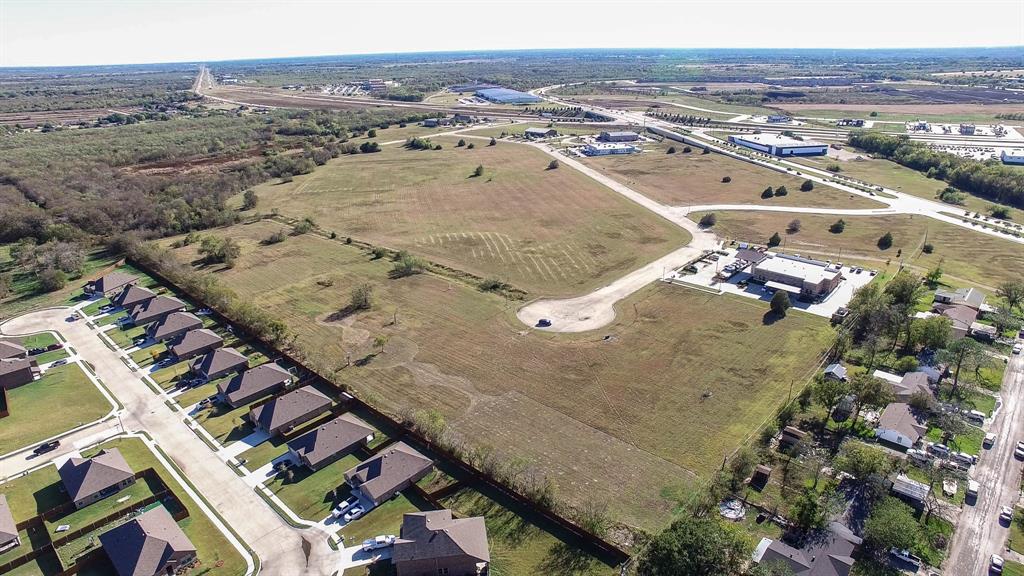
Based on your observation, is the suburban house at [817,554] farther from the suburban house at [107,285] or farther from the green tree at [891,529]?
the suburban house at [107,285]

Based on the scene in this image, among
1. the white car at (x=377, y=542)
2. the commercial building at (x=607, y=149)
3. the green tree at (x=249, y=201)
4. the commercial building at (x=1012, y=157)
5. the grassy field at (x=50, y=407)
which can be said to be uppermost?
the commercial building at (x=607, y=149)

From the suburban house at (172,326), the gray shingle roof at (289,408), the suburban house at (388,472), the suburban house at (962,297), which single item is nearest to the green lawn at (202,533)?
the gray shingle roof at (289,408)

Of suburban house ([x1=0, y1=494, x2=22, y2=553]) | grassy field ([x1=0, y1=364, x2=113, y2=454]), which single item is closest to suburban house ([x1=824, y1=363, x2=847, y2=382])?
suburban house ([x1=0, y1=494, x2=22, y2=553])

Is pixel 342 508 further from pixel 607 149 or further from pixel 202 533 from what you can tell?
pixel 607 149

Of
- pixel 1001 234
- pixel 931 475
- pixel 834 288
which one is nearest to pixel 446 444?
pixel 931 475

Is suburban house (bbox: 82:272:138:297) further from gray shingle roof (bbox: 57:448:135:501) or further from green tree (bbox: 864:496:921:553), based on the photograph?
green tree (bbox: 864:496:921:553)

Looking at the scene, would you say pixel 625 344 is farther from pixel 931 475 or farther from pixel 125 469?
pixel 125 469
